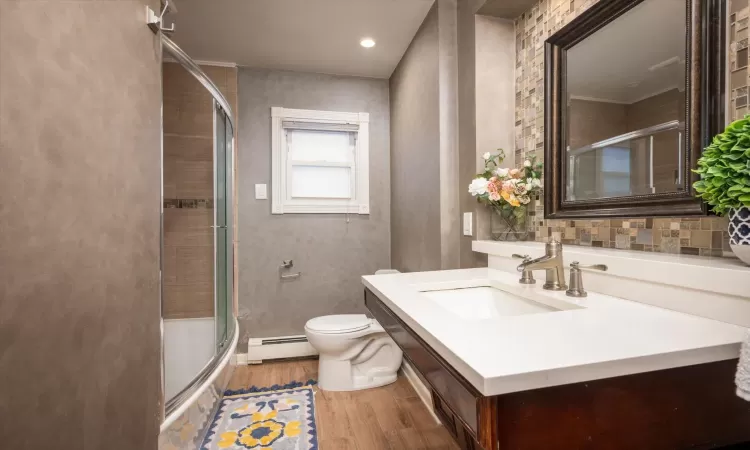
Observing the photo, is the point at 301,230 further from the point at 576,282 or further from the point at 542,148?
the point at 576,282

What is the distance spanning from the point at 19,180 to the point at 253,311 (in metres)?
2.27

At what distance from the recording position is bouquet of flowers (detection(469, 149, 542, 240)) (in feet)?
4.90

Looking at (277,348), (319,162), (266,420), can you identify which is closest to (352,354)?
(266,420)

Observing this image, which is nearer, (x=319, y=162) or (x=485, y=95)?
(x=485, y=95)

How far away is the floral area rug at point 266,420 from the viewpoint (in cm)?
168

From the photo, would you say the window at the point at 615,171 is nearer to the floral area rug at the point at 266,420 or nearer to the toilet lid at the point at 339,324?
the toilet lid at the point at 339,324

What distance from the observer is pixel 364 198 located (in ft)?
9.57

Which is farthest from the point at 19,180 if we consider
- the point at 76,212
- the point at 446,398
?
the point at 446,398

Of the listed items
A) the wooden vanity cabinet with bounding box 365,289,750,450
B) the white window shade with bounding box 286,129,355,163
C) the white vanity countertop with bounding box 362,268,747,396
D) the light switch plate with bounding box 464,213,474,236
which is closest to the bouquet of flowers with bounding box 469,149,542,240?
the light switch plate with bounding box 464,213,474,236

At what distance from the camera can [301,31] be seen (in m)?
2.25

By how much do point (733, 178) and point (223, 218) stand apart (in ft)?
7.97

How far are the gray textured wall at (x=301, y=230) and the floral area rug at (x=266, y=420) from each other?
2.08 feet

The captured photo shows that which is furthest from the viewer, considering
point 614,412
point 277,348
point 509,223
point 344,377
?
point 277,348

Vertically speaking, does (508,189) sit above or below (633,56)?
below
